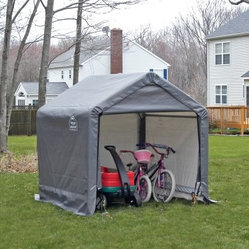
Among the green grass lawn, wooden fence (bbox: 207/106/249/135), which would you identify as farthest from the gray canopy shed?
wooden fence (bbox: 207/106/249/135)

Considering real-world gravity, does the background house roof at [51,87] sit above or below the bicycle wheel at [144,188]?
above

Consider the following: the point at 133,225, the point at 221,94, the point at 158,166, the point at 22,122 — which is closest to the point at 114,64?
the point at 221,94

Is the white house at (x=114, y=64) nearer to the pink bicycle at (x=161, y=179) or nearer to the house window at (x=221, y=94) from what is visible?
the house window at (x=221, y=94)

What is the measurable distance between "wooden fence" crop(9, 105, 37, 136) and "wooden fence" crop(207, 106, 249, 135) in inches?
354

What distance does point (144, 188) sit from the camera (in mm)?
8391

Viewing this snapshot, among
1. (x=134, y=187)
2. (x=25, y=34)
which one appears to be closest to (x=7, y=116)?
(x=25, y=34)

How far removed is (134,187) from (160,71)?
3480cm

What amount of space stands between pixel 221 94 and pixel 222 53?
7.38 ft

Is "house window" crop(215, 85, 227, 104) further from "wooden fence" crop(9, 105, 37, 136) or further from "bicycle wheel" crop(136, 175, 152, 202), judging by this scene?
"bicycle wheel" crop(136, 175, 152, 202)

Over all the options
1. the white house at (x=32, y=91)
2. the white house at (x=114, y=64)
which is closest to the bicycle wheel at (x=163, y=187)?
the white house at (x=114, y=64)

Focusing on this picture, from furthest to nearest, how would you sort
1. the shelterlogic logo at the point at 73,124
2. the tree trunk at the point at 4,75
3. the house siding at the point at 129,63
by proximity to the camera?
1. the house siding at the point at 129,63
2. the tree trunk at the point at 4,75
3. the shelterlogic logo at the point at 73,124

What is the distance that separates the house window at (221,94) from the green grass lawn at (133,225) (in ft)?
65.6

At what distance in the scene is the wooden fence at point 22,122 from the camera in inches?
1055

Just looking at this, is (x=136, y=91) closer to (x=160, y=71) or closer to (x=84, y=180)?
(x=84, y=180)
